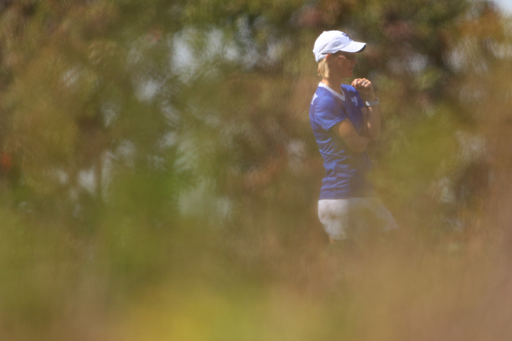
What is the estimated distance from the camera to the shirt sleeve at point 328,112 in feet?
6.72

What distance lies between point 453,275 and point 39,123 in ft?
1.84

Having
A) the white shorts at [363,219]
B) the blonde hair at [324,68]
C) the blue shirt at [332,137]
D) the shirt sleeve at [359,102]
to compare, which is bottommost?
the white shorts at [363,219]

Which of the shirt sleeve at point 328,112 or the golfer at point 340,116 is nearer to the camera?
the golfer at point 340,116

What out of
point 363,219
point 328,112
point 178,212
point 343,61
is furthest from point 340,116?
point 178,212

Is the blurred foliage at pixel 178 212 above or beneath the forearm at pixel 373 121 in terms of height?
beneath

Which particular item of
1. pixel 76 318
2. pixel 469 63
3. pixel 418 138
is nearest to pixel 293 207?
pixel 418 138

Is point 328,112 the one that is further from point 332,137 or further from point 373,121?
point 373,121

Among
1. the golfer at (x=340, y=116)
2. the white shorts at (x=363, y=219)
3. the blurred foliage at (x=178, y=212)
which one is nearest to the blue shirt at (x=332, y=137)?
the golfer at (x=340, y=116)

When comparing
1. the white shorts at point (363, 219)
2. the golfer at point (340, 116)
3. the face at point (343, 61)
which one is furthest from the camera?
the face at point (343, 61)

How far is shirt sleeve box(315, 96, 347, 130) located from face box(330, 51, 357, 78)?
0.21 metres

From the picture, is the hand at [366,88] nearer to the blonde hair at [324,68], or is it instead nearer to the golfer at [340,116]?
the golfer at [340,116]

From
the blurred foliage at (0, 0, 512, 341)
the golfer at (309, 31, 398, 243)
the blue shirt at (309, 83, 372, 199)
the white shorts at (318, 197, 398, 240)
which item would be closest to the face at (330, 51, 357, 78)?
Result: the golfer at (309, 31, 398, 243)

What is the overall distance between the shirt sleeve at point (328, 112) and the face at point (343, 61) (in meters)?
0.21

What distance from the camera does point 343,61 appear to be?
228cm
